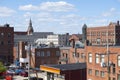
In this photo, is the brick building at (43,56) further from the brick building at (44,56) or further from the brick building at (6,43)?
the brick building at (6,43)

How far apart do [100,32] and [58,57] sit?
4965 centimetres

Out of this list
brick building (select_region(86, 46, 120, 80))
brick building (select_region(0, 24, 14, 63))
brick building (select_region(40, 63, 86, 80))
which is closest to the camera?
brick building (select_region(86, 46, 120, 80))

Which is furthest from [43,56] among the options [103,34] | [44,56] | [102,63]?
[103,34]

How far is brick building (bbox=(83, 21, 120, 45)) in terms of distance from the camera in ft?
385

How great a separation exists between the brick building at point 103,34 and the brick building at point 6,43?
31787 mm

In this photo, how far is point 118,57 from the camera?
4575cm

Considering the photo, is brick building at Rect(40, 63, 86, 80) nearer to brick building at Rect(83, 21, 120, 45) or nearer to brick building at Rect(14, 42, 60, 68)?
brick building at Rect(14, 42, 60, 68)

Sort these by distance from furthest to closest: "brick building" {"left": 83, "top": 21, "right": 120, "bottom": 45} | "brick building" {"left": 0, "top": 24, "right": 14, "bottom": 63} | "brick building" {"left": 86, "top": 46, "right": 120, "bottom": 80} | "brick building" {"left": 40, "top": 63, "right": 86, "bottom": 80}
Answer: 1. "brick building" {"left": 83, "top": 21, "right": 120, "bottom": 45}
2. "brick building" {"left": 0, "top": 24, "right": 14, "bottom": 63}
3. "brick building" {"left": 40, "top": 63, "right": 86, "bottom": 80}
4. "brick building" {"left": 86, "top": 46, "right": 120, "bottom": 80}

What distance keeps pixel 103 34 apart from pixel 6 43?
133 ft

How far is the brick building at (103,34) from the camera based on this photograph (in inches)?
4617

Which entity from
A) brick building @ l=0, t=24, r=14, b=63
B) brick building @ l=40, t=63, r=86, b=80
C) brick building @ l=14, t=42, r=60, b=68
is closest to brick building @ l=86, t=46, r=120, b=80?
brick building @ l=40, t=63, r=86, b=80

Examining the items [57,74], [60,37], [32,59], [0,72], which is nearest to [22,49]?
[32,59]

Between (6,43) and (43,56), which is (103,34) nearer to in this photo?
(6,43)

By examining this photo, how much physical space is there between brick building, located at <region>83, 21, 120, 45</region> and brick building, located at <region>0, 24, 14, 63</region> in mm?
31787
